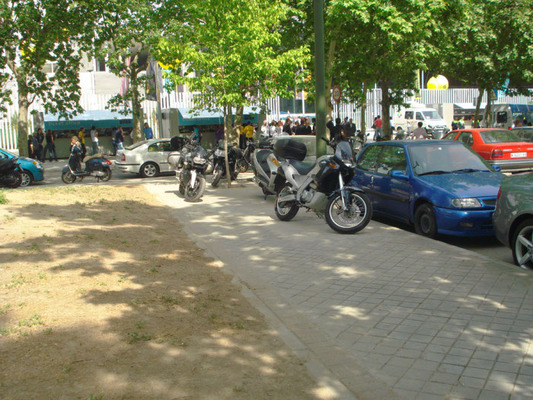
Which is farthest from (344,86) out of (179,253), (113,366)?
(113,366)

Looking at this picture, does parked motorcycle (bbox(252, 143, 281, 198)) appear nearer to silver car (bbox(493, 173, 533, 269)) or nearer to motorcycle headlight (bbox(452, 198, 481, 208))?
motorcycle headlight (bbox(452, 198, 481, 208))

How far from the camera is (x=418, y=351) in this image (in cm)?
481

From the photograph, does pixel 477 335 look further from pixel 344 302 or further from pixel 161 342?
pixel 161 342

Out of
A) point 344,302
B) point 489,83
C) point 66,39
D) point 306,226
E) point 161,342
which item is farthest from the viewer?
point 489,83

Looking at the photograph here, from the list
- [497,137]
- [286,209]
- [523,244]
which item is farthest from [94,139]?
[523,244]

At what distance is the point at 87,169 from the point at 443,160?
1443cm

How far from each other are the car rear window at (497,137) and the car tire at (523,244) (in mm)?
10741

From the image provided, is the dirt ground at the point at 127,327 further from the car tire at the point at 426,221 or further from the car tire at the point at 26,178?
the car tire at the point at 26,178

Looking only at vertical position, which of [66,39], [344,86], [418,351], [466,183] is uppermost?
[66,39]

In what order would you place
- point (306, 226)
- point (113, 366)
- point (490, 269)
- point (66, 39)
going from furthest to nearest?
point (66, 39), point (306, 226), point (490, 269), point (113, 366)

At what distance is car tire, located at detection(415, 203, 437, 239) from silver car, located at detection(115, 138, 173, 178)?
1418 centimetres

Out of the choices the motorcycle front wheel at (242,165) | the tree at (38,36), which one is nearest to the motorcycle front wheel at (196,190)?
the motorcycle front wheel at (242,165)

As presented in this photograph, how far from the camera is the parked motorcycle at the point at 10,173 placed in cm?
1992

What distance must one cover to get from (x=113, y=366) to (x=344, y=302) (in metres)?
2.63
